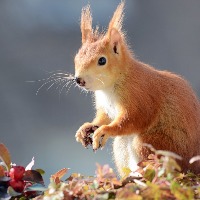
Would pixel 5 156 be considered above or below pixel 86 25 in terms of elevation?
below

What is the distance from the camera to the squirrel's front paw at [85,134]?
5.09ft

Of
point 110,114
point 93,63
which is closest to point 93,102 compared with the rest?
point 110,114

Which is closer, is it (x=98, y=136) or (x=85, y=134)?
(x=98, y=136)

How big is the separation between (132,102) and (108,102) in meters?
0.11

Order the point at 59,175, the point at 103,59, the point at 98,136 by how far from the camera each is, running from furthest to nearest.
Result: 1. the point at 103,59
2. the point at 98,136
3. the point at 59,175

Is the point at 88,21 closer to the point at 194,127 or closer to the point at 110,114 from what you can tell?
the point at 110,114

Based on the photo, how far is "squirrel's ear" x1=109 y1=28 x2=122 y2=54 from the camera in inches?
61.7

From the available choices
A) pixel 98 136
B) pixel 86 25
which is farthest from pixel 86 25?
pixel 98 136

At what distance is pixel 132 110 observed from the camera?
1.52 metres

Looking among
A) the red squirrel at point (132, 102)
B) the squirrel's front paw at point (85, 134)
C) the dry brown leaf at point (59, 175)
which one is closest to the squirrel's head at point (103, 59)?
the red squirrel at point (132, 102)

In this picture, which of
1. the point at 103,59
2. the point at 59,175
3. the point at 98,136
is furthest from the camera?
the point at 103,59

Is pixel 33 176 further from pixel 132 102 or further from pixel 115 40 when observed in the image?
pixel 115 40

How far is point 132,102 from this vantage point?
1536 millimetres

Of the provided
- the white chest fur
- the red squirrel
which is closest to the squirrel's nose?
the red squirrel
